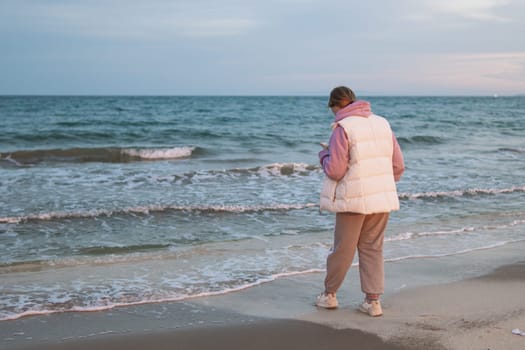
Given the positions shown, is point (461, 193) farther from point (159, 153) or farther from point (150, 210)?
point (159, 153)

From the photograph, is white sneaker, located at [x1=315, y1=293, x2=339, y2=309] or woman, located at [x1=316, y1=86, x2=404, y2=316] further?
white sneaker, located at [x1=315, y1=293, x2=339, y2=309]

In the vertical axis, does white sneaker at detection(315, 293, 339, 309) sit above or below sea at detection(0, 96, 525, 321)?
above

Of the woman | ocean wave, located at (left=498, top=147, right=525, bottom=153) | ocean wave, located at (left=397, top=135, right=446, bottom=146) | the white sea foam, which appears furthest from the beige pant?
ocean wave, located at (left=397, top=135, right=446, bottom=146)

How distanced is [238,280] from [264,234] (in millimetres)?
2353

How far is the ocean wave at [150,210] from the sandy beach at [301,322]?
401 cm

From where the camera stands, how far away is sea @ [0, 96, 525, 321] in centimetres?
602

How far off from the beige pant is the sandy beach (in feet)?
1.02

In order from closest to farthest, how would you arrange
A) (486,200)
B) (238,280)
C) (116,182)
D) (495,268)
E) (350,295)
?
(350,295) → (238,280) → (495,268) → (486,200) → (116,182)

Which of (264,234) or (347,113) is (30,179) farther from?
(347,113)

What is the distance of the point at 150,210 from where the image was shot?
9.73 m

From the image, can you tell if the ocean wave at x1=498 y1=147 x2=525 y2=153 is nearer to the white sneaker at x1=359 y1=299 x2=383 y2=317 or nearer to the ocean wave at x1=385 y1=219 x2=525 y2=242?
the ocean wave at x1=385 y1=219 x2=525 y2=242

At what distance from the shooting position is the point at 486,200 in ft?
37.0

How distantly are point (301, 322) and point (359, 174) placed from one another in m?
1.21

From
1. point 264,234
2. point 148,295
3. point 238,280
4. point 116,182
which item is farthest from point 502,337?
point 116,182
